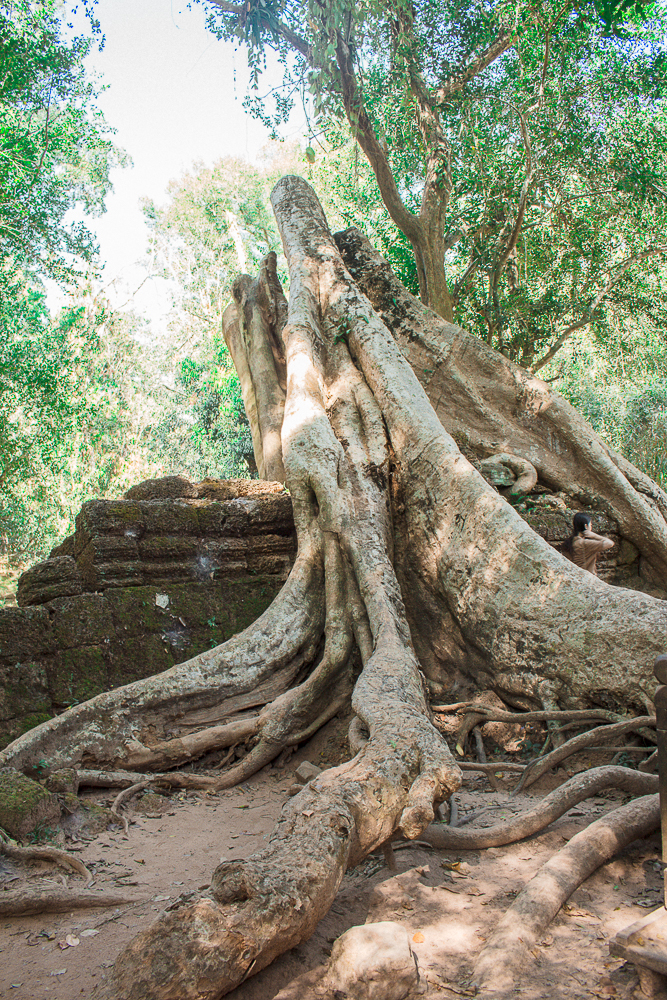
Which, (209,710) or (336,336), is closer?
(209,710)

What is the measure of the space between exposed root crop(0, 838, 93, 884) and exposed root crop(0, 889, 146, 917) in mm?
155

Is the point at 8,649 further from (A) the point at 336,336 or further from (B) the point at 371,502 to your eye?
(A) the point at 336,336

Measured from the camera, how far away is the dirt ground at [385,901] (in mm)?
1585

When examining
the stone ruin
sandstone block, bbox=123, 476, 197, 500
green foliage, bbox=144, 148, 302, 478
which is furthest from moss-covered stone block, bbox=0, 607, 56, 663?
green foliage, bbox=144, 148, 302, 478

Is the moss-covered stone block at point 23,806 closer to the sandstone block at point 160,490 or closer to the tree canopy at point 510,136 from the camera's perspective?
the sandstone block at point 160,490

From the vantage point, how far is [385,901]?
1970 mm

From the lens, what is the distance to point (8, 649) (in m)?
3.16

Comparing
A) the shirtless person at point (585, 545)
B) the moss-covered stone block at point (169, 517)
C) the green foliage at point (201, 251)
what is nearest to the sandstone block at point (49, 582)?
the moss-covered stone block at point (169, 517)

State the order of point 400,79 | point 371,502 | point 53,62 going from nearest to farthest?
1. point 371,502
2. point 400,79
3. point 53,62

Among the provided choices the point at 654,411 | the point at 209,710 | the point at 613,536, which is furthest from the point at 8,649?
the point at 654,411

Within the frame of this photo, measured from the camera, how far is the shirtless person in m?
Result: 4.37

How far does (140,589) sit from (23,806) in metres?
1.47

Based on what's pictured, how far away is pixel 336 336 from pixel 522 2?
445 centimetres

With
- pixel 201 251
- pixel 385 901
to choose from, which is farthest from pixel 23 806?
→ pixel 201 251
